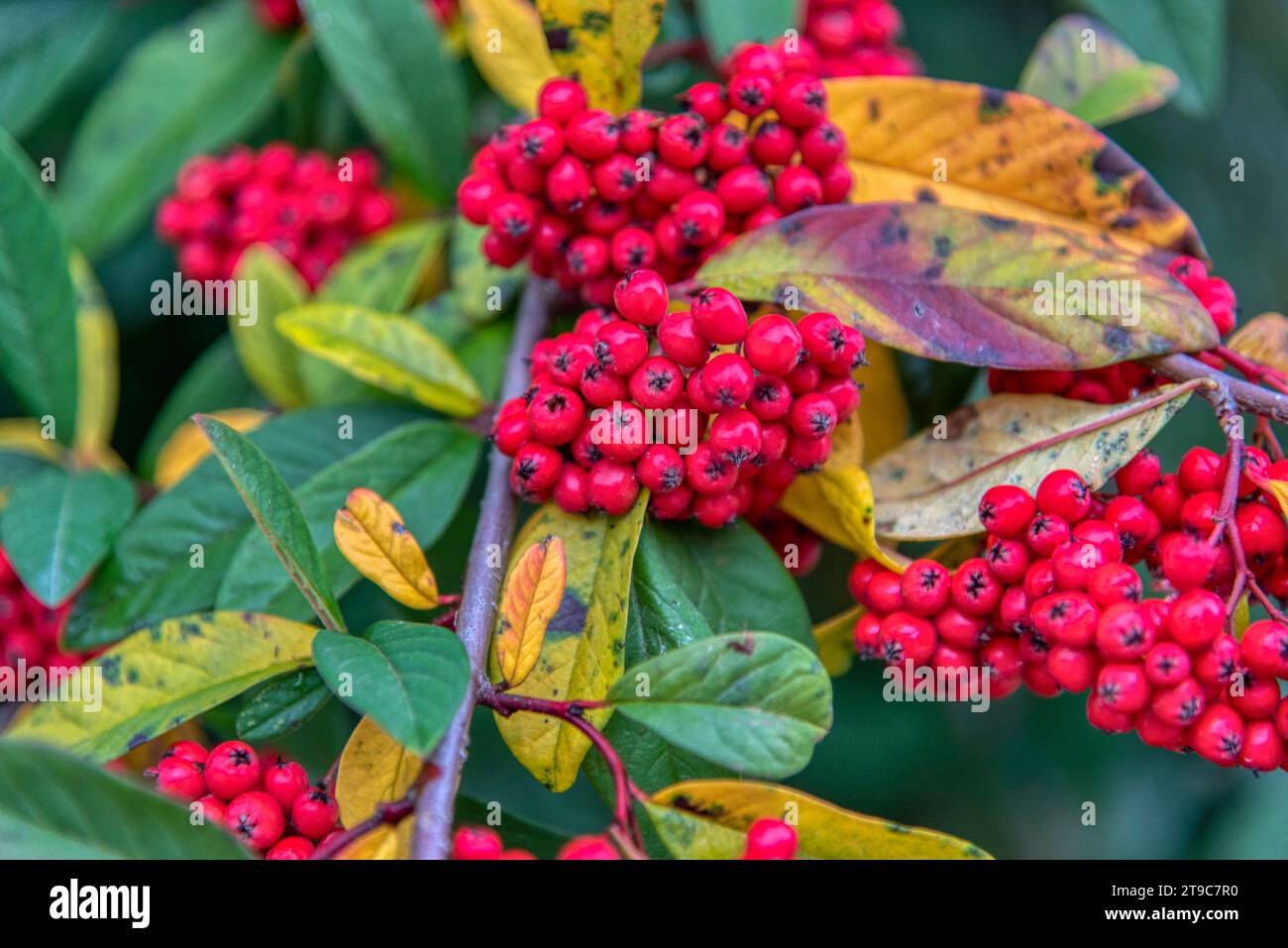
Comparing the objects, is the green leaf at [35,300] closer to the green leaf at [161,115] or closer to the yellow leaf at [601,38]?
the green leaf at [161,115]

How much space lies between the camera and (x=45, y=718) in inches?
56.3

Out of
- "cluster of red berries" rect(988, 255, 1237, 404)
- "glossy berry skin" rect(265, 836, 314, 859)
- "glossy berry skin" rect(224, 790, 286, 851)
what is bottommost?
"glossy berry skin" rect(265, 836, 314, 859)

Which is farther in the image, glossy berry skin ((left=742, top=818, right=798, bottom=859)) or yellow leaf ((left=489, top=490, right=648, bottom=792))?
yellow leaf ((left=489, top=490, right=648, bottom=792))

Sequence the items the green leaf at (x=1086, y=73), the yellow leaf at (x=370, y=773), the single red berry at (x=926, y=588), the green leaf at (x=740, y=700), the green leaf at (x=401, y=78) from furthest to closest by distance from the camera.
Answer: the green leaf at (x=401, y=78) < the green leaf at (x=1086, y=73) < the single red berry at (x=926, y=588) < the yellow leaf at (x=370, y=773) < the green leaf at (x=740, y=700)

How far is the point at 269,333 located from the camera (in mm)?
2143

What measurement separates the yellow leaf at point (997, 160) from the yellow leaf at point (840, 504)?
1.55 ft

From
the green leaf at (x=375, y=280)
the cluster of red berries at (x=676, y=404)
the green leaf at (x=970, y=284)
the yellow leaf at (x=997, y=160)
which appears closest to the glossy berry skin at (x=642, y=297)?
the cluster of red berries at (x=676, y=404)

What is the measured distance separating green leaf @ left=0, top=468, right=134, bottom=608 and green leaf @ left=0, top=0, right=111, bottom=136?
98cm

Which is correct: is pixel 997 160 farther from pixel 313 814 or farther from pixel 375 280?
pixel 313 814

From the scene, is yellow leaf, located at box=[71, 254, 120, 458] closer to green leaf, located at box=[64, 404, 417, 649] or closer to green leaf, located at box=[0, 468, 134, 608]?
green leaf, located at box=[0, 468, 134, 608]

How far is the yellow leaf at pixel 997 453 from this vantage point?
4.75 ft

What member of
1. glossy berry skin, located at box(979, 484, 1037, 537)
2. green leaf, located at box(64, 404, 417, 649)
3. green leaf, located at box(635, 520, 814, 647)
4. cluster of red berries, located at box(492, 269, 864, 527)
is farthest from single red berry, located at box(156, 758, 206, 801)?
glossy berry skin, located at box(979, 484, 1037, 537)

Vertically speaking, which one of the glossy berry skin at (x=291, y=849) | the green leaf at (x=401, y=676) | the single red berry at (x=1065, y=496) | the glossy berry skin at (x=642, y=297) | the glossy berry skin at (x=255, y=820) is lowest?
the glossy berry skin at (x=291, y=849)

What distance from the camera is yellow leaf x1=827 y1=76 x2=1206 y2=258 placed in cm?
165
